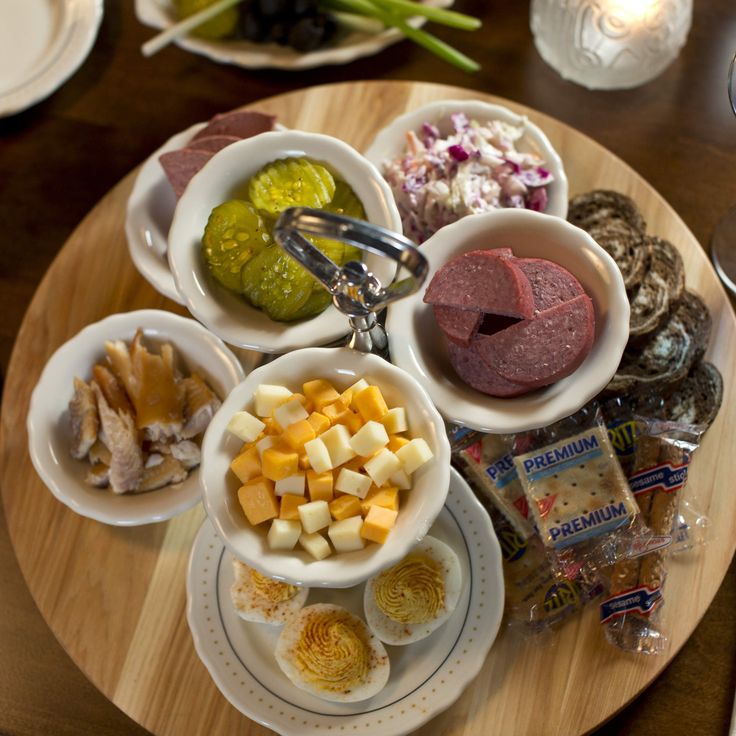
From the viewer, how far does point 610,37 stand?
6.48 ft

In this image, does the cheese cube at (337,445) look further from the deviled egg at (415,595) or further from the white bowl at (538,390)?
the deviled egg at (415,595)

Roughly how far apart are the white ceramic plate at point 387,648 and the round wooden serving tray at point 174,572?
92mm

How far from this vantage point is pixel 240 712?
62.6 inches

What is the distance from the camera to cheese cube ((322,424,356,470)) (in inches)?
51.2

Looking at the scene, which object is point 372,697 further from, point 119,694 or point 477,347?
point 477,347

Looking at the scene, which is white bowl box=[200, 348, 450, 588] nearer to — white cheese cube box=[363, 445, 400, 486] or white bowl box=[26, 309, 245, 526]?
white cheese cube box=[363, 445, 400, 486]

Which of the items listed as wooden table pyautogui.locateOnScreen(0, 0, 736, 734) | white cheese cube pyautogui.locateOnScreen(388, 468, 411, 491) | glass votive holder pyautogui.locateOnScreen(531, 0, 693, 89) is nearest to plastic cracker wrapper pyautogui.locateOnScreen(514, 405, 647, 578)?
white cheese cube pyautogui.locateOnScreen(388, 468, 411, 491)

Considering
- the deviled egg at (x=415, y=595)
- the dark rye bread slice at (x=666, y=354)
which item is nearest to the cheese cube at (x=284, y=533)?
the deviled egg at (x=415, y=595)

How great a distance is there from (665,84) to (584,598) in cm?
136

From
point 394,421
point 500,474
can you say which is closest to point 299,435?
point 394,421

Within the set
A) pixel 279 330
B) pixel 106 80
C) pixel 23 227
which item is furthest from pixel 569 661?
pixel 106 80

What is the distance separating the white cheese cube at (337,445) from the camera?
1.30 m

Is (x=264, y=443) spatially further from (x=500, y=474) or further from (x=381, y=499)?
(x=500, y=474)

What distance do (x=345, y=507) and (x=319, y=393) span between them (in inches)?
7.5
